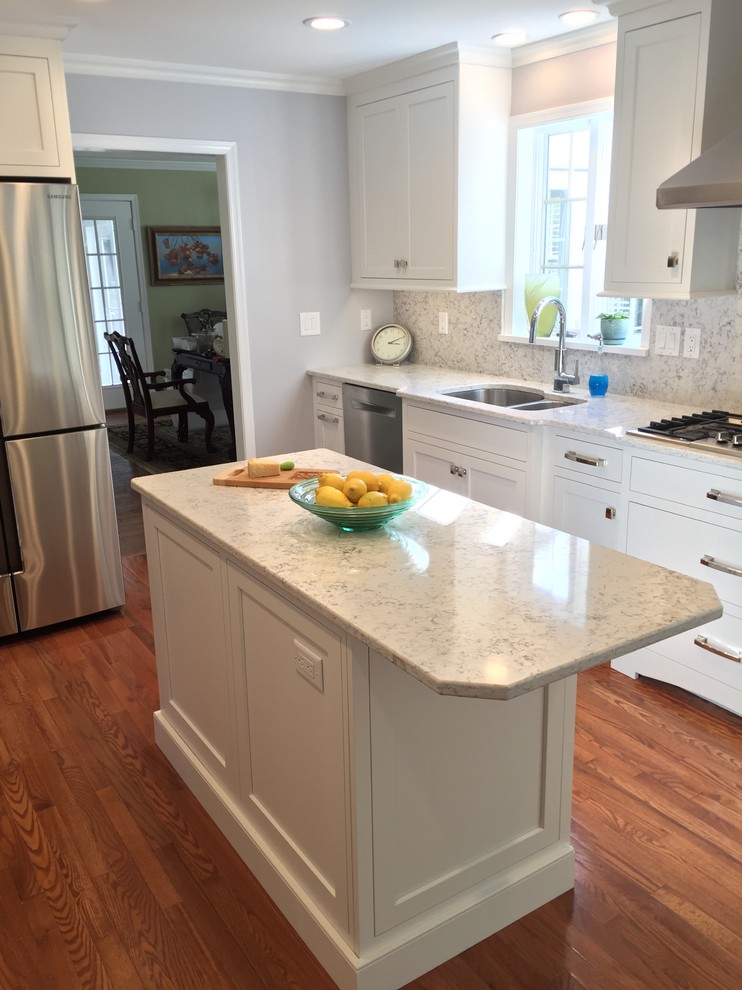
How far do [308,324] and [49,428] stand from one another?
1696mm

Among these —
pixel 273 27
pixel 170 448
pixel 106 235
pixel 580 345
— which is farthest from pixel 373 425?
pixel 106 235

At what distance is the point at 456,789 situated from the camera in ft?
5.97

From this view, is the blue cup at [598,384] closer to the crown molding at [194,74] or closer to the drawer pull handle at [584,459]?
the drawer pull handle at [584,459]

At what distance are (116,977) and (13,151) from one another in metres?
2.89

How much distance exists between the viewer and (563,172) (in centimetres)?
392

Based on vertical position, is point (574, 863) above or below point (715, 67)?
below

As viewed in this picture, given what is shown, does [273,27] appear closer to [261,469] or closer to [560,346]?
[560,346]

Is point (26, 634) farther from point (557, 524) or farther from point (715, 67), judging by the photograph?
point (715, 67)

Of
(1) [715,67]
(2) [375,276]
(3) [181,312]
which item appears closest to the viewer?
(1) [715,67]

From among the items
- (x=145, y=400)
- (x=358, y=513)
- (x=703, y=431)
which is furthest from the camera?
(x=145, y=400)

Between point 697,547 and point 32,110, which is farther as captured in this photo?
point 32,110

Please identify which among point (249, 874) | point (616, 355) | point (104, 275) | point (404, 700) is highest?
point (104, 275)

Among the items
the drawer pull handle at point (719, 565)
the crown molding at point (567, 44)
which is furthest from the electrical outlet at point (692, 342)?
the crown molding at point (567, 44)

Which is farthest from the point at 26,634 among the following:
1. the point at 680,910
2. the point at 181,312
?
the point at 181,312
